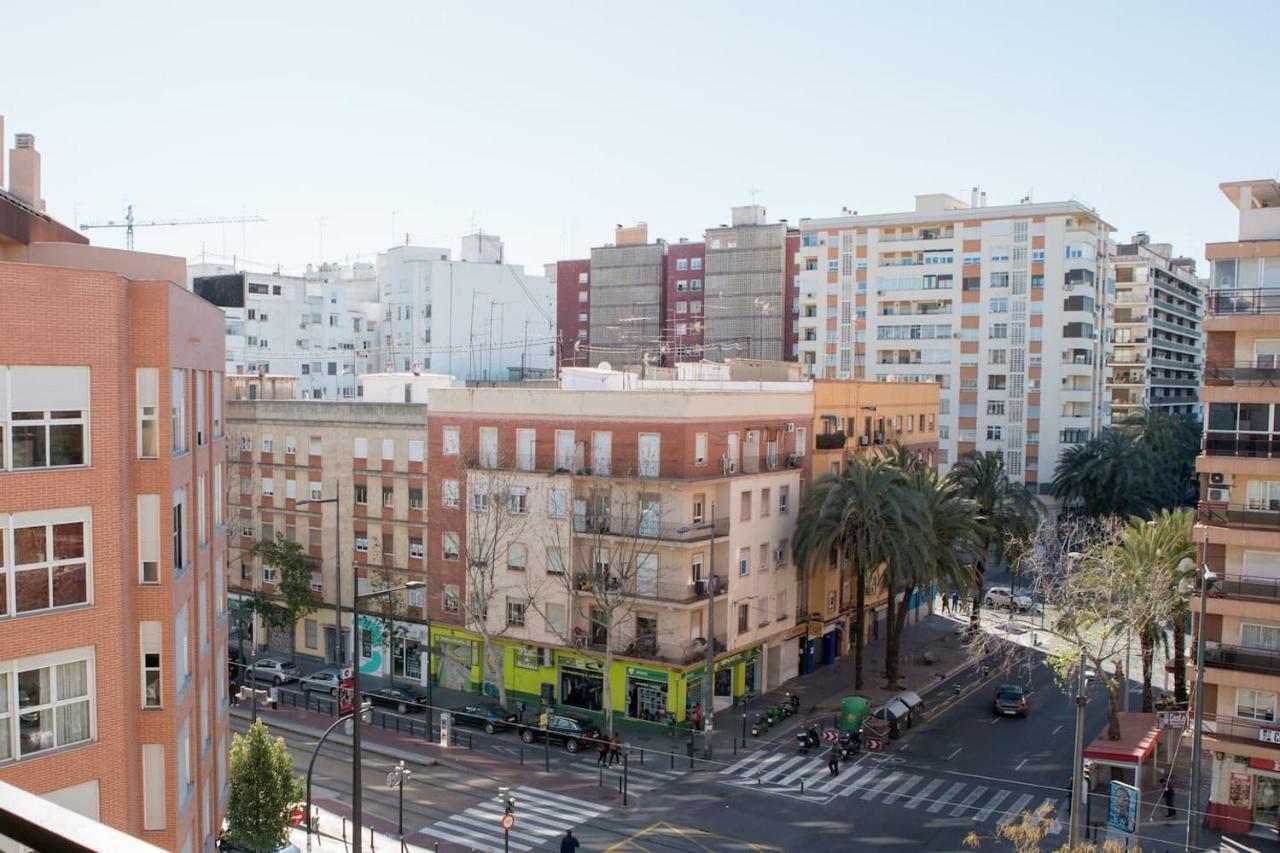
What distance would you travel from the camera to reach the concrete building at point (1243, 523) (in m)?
33.6

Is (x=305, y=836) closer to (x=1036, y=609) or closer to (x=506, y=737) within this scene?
(x=506, y=737)

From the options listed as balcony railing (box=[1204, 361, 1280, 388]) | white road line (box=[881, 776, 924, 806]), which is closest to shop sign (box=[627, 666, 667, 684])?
white road line (box=[881, 776, 924, 806])

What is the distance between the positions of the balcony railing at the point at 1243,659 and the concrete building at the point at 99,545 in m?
29.4

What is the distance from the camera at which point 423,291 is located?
9950 cm

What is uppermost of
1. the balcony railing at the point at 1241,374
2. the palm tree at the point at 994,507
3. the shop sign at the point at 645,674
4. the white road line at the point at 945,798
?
the balcony railing at the point at 1241,374

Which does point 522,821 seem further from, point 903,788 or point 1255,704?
point 1255,704

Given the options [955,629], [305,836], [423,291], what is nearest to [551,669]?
[305,836]

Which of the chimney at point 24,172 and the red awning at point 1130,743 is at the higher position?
the chimney at point 24,172

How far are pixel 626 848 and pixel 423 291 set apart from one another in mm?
73837

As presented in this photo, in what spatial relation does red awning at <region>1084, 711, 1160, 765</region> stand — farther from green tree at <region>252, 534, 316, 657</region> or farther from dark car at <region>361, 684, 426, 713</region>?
green tree at <region>252, 534, 316, 657</region>

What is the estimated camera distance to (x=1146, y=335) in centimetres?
11000

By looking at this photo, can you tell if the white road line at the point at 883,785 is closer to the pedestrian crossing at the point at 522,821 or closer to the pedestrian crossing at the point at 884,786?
the pedestrian crossing at the point at 884,786

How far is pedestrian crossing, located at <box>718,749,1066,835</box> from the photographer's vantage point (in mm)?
36812

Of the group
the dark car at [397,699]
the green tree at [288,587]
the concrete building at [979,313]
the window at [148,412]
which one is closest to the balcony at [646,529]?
the dark car at [397,699]
